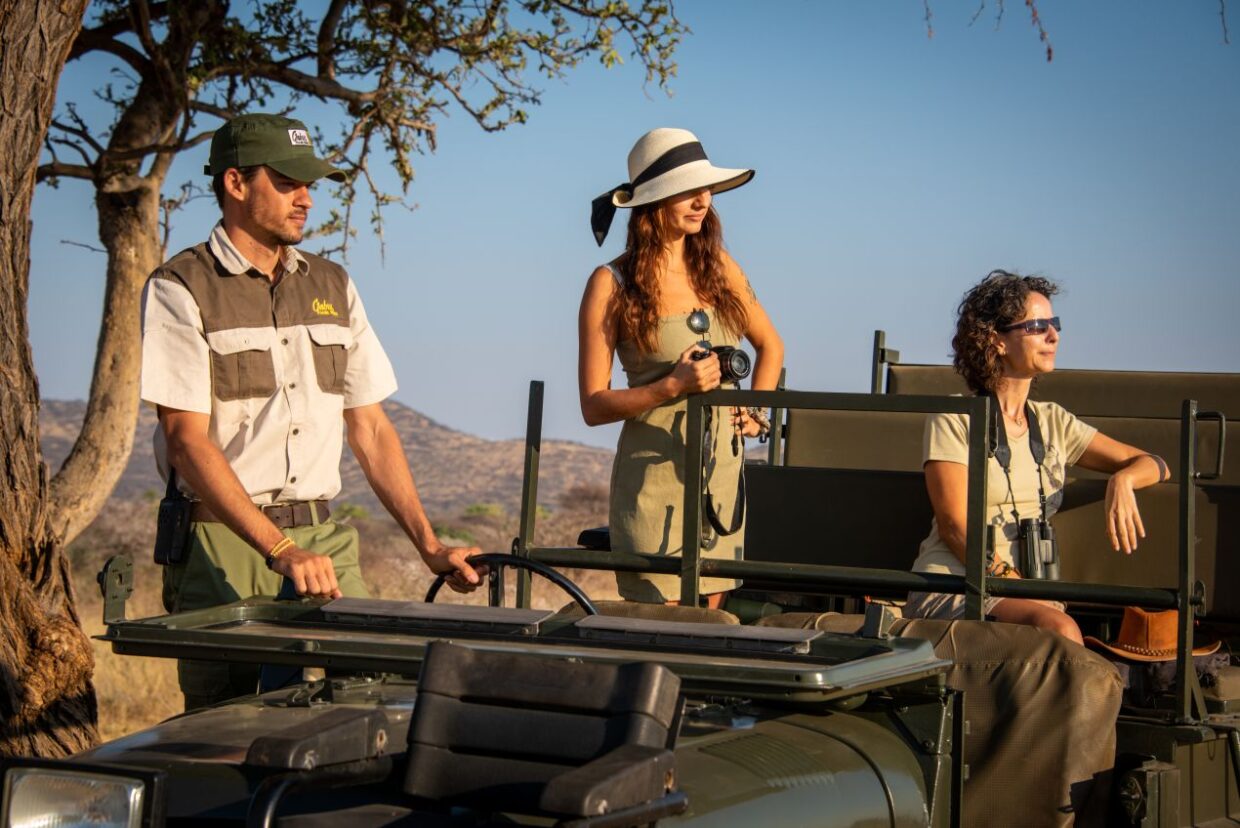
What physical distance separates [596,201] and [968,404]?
177 cm

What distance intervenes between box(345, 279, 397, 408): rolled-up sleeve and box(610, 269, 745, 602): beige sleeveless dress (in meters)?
0.73

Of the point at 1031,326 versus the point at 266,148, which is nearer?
the point at 266,148

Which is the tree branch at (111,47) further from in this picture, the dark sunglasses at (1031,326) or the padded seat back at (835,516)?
the dark sunglasses at (1031,326)

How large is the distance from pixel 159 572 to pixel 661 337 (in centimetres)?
1198

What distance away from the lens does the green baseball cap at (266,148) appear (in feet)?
14.1

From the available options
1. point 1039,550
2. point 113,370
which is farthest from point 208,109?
point 1039,550

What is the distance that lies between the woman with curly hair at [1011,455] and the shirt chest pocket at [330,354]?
1732 millimetres

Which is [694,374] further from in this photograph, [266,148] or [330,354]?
[266,148]

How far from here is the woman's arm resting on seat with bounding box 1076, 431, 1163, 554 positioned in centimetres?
470

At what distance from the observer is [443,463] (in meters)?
39.6

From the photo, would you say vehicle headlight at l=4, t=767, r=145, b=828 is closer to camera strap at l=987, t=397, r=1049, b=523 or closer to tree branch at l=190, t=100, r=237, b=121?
camera strap at l=987, t=397, r=1049, b=523

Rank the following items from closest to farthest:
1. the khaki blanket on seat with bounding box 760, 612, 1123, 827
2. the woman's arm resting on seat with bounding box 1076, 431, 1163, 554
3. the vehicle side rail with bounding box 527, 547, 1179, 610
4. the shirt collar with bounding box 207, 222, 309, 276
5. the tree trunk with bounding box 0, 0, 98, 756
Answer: the khaki blanket on seat with bounding box 760, 612, 1123, 827, the vehicle side rail with bounding box 527, 547, 1179, 610, the shirt collar with bounding box 207, 222, 309, 276, the woman's arm resting on seat with bounding box 1076, 431, 1163, 554, the tree trunk with bounding box 0, 0, 98, 756

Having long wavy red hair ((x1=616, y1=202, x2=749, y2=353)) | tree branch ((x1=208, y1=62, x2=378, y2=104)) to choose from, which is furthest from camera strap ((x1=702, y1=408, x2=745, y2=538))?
tree branch ((x1=208, y1=62, x2=378, y2=104))

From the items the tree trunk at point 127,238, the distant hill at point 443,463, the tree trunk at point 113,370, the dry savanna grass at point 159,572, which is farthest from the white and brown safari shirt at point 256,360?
the distant hill at point 443,463
